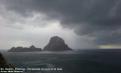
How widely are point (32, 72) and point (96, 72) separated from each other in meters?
31.5

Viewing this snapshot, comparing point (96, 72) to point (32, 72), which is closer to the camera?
point (32, 72)

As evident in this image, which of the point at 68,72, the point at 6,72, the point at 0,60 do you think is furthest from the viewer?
the point at 68,72

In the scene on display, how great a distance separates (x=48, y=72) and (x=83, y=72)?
18.5 m

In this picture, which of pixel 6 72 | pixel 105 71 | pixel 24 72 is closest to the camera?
pixel 6 72

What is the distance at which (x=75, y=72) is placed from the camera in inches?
3302

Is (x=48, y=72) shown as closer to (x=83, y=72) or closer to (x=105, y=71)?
(x=83, y=72)

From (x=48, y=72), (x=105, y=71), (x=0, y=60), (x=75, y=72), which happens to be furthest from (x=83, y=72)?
(x=0, y=60)

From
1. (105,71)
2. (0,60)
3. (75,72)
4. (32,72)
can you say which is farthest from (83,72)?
(0,60)

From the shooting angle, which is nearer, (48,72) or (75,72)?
(48,72)

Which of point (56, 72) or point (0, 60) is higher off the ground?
point (0, 60)

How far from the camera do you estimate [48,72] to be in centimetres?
7844

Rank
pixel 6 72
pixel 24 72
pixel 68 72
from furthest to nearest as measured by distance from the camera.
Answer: pixel 68 72 → pixel 24 72 → pixel 6 72

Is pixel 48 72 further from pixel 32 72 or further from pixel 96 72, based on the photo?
pixel 96 72

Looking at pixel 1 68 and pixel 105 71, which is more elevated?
pixel 1 68
